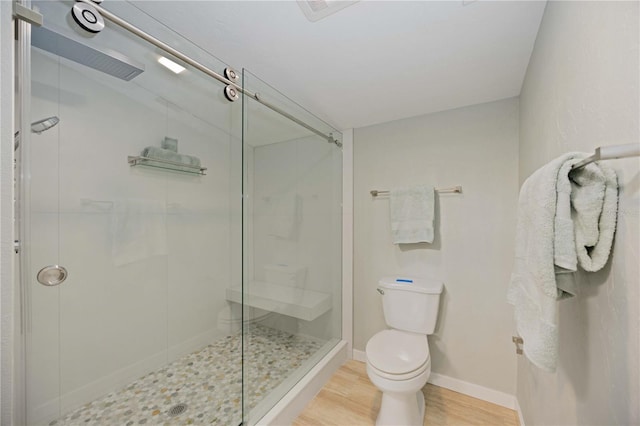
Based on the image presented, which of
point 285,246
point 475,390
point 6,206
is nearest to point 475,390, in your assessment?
point 475,390

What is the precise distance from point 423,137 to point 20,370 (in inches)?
93.1

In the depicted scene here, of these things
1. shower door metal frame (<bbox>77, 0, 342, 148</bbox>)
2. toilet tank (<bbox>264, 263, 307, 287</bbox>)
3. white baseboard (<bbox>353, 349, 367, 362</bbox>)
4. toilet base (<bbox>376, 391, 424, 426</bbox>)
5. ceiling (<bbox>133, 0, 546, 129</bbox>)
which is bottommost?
white baseboard (<bbox>353, 349, 367, 362</bbox>)

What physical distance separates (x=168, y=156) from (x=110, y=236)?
1.54ft

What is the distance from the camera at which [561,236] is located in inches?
23.4

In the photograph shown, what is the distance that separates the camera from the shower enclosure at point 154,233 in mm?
935

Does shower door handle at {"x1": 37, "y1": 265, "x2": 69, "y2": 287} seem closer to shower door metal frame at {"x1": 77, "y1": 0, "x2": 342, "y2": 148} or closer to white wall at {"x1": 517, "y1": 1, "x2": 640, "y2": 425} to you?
shower door metal frame at {"x1": 77, "y1": 0, "x2": 342, "y2": 148}

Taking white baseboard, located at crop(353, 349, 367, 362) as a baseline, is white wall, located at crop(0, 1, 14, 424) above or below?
above

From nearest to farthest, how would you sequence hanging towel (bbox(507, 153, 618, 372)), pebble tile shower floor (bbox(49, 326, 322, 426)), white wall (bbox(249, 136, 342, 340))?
1. hanging towel (bbox(507, 153, 618, 372))
2. pebble tile shower floor (bbox(49, 326, 322, 426))
3. white wall (bbox(249, 136, 342, 340))

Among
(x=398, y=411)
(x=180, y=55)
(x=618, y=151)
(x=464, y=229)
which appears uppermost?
(x=180, y=55)

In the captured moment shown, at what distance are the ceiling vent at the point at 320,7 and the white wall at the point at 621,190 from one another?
75 centimetres

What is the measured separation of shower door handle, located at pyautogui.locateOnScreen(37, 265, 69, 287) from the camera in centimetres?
94

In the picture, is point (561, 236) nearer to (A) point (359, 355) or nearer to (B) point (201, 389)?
(B) point (201, 389)

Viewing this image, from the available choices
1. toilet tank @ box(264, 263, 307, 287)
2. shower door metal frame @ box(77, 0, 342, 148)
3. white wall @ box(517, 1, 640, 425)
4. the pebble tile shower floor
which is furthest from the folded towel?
white wall @ box(517, 1, 640, 425)

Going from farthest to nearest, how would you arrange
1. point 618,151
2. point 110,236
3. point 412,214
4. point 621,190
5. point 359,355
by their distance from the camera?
point 359,355, point 412,214, point 110,236, point 621,190, point 618,151
